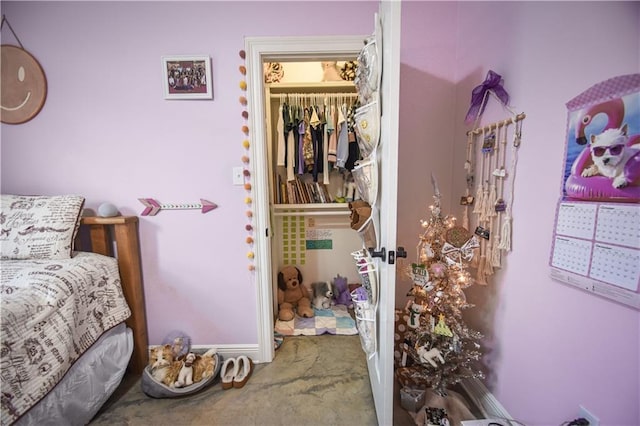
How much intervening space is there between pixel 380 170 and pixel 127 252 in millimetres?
1564

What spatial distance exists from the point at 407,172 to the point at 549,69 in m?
0.76

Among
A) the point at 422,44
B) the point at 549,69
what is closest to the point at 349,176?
the point at 422,44

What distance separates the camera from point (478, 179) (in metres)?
1.23

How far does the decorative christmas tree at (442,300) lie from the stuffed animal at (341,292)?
3.66 feet

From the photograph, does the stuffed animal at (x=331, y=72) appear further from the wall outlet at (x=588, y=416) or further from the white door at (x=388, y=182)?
the wall outlet at (x=588, y=416)

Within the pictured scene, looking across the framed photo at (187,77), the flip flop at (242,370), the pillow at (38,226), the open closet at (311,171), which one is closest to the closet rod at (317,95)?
the open closet at (311,171)

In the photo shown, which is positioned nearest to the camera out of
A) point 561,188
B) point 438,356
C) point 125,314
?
point 561,188

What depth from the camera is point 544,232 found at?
2.89 ft

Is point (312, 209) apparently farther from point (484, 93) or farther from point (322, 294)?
point (484, 93)

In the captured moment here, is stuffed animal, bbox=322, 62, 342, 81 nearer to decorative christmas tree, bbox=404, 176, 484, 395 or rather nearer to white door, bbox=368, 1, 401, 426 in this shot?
white door, bbox=368, 1, 401, 426

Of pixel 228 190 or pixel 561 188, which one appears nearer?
pixel 561 188

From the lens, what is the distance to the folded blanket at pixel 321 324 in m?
1.87

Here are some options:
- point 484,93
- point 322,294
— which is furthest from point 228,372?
point 484,93

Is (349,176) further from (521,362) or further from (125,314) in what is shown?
(125,314)
